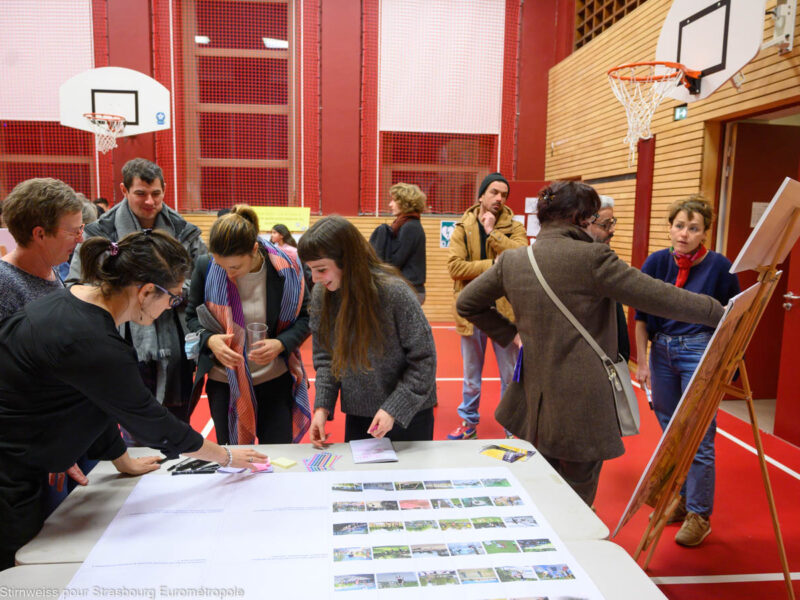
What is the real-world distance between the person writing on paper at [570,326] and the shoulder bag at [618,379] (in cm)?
2

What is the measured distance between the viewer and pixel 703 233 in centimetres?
273

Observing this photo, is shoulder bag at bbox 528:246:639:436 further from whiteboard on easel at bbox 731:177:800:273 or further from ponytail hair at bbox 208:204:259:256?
ponytail hair at bbox 208:204:259:256

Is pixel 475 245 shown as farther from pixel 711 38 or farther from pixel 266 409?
pixel 711 38

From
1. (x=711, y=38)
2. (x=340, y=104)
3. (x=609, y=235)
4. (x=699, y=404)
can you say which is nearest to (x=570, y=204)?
(x=699, y=404)

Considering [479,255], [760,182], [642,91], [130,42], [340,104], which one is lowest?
[479,255]

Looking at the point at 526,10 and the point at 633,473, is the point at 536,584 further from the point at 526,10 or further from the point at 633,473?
the point at 526,10

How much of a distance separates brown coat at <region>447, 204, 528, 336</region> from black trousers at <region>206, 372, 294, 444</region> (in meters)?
1.63

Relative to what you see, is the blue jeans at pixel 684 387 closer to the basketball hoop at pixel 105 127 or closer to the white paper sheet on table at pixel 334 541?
the white paper sheet on table at pixel 334 541

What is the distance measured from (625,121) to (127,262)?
240 inches

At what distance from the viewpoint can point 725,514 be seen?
9.99 feet

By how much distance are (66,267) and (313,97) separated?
6.21m

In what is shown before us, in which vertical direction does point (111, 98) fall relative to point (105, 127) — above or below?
above

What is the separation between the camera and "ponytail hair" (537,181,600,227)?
6.70 ft

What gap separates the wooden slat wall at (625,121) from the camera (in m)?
4.24
